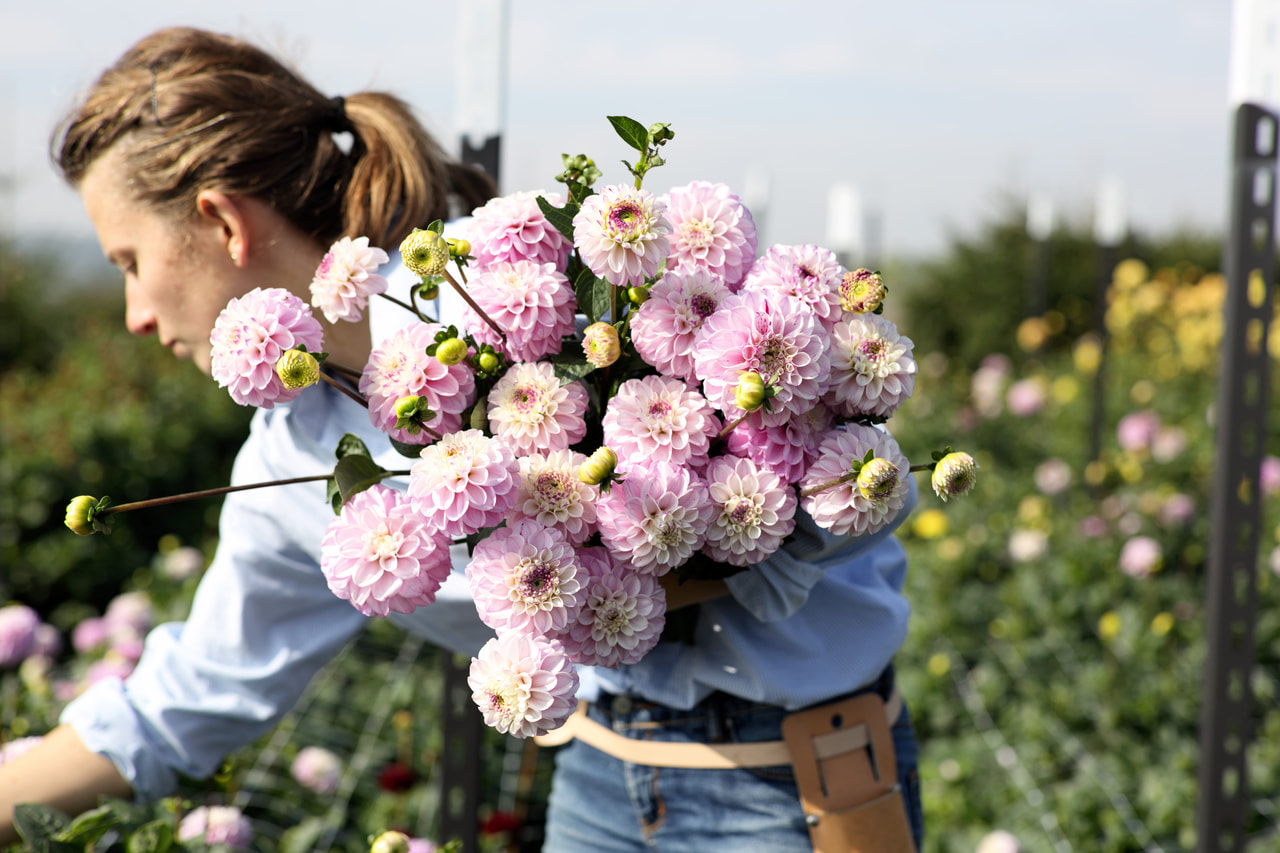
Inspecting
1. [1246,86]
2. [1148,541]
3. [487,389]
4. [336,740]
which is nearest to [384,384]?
[487,389]

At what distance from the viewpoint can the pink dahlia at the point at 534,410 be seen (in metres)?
0.78

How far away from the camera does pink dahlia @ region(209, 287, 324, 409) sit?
0.74 meters

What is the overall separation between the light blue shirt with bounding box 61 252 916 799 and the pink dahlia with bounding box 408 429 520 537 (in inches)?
12.1

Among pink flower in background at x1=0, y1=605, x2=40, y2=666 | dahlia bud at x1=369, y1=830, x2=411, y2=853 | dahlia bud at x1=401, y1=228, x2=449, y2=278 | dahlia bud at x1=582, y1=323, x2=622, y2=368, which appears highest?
dahlia bud at x1=401, y1=228, x2=449, y2=278

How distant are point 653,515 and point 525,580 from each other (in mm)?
107

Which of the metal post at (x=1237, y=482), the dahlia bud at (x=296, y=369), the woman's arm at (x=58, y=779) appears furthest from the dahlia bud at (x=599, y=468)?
the metal post at (x=1237, y=482)

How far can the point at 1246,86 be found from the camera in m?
1.61

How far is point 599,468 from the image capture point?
73 cm

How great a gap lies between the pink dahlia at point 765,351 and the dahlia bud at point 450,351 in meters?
0.18

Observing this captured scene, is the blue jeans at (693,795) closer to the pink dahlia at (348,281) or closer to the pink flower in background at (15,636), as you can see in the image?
the pink dahlia at (348,281)

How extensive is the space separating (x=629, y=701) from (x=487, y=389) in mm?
512

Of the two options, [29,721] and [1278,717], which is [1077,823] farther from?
[29,721]

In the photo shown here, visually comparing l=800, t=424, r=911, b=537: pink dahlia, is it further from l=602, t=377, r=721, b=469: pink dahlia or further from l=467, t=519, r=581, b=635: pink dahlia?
l=467, t=519, r=581, b=635: pink dahlia

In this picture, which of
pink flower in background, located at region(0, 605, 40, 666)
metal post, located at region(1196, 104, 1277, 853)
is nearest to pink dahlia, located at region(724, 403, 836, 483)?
metal post, located at region(1196, 104, 1277, 853)
